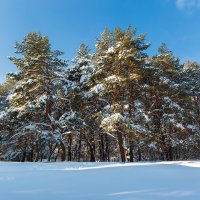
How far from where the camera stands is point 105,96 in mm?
20797

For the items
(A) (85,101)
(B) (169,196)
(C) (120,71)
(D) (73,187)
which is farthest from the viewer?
(A) (85,101)

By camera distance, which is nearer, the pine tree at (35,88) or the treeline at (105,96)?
the treeline at (105,96)

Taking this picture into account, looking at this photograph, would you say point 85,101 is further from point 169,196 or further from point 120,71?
point 169,196

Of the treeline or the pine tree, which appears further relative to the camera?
the pine tree

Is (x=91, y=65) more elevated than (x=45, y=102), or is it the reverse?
(x=91, y=65)

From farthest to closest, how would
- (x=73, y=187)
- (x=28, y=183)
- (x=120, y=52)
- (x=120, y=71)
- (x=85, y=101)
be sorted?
1. (x=85, y=101)
2. (x=120, y=71)
3. (x=120, y=52)
4. (x=28, y=183)
5. (x=73, y=187)

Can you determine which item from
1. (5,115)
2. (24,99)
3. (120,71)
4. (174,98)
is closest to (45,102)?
(24,99)

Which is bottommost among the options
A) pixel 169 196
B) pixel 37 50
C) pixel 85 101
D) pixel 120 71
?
pixel 169 196

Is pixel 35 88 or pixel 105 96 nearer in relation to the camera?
pixel 35 88

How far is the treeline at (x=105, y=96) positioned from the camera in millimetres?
18594

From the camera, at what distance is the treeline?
732 inches

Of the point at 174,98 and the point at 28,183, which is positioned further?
the point at 174,98

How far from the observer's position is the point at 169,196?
487cm

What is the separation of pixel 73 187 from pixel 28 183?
1388 millimetres
